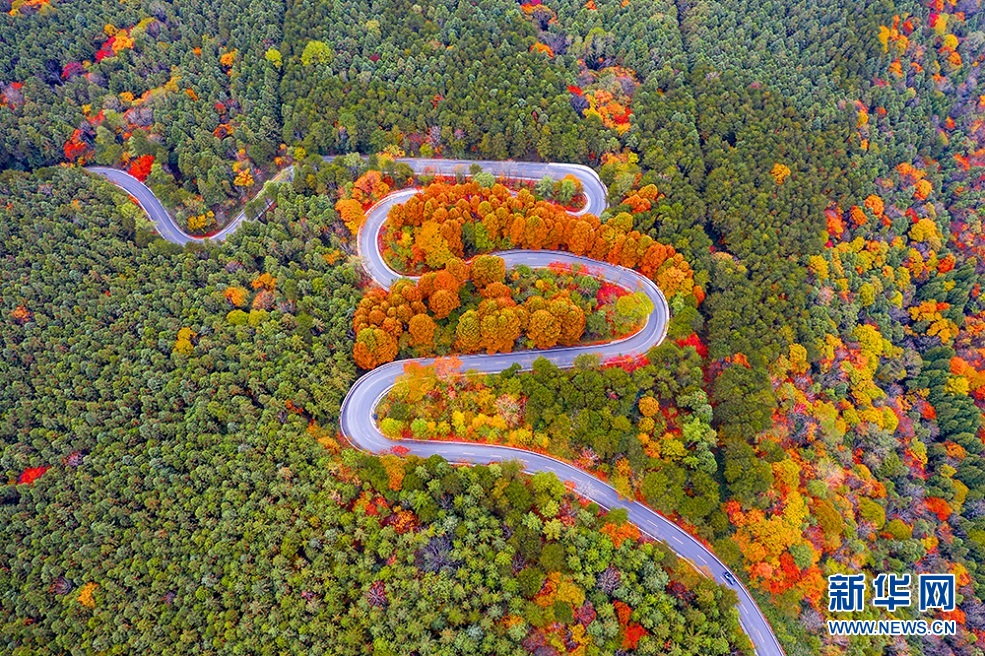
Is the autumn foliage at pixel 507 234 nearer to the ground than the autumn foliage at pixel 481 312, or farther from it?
farther from it

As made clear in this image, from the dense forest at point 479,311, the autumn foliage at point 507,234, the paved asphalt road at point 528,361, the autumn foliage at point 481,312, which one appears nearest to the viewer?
the dense forest at point 479,311

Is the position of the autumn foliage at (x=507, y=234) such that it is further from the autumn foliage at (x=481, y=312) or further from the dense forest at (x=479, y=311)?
the autumn foliage at (x=481, y=312)

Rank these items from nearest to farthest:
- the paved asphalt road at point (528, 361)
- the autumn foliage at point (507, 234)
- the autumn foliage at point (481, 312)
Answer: the paved asphalt road at point (528, 361) → the autumn foliage at point (481, 312) → the autumn foliage at point (507, 234)

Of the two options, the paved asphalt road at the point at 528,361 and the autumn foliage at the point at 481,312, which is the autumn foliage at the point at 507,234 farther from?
the autumn foliage at the point at 481,312

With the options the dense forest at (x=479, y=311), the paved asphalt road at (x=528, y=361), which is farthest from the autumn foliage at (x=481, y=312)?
the paved asphalt road at (x=528, y=361)

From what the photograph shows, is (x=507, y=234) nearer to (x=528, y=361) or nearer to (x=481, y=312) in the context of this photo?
(x=481, y=312)

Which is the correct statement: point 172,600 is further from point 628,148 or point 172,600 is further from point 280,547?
point 628,148

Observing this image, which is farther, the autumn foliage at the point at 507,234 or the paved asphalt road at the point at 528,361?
the autumn foliage at the point at 507,234
